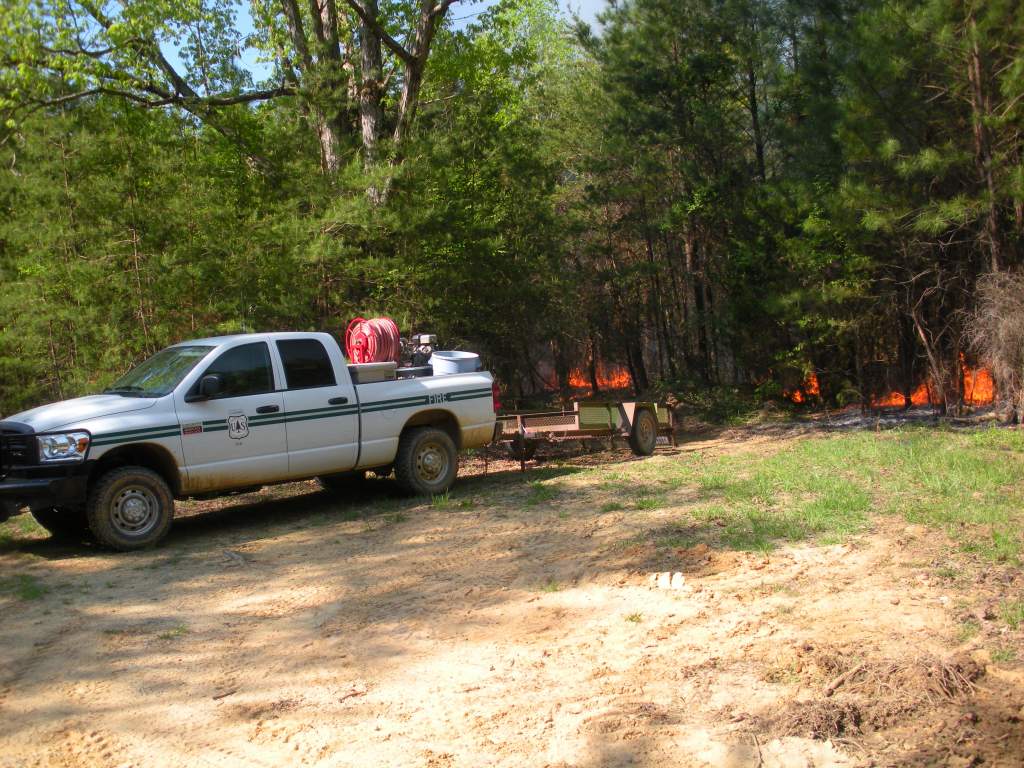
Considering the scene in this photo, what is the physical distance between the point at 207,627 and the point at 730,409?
1549 cm

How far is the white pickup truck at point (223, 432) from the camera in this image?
865cm

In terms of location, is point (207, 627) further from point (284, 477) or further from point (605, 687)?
point (284, 477)

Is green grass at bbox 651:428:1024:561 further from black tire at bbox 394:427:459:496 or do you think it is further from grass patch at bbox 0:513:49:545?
grass patch at bbox 0:513:49:545

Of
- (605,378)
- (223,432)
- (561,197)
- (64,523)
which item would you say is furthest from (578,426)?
(605,378)

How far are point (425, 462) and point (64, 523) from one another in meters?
3.87

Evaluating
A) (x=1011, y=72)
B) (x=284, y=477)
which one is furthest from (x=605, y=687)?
(x=1011, y=72)

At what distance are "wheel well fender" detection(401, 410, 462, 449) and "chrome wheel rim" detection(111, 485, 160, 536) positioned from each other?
307cm

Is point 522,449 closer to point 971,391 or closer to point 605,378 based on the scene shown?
point 971,391

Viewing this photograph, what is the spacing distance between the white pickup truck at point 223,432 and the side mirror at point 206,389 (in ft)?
0.06

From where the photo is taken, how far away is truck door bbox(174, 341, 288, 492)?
9.35 meters

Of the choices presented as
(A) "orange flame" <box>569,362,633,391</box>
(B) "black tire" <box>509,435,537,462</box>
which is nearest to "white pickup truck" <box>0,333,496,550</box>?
(B) "black tire" <box>509,435,537,462</box>

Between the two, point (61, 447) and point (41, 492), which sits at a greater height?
point (61, 447)

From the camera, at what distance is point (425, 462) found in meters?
11.4

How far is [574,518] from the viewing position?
31.3 ft
